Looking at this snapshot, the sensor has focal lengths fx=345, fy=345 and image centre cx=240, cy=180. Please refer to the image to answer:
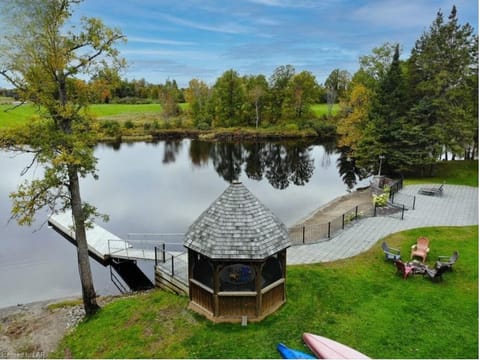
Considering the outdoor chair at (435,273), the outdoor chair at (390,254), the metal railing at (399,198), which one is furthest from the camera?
the metal railing at (399,198)

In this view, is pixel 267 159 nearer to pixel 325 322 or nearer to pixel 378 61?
pixel 378 61

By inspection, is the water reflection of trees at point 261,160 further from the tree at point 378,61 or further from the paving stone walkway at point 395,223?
the paving stone walkway at point 395,223

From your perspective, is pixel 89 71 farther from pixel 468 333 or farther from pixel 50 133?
pixel 468 333

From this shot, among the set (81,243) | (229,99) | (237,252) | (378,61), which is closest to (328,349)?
(237,252)

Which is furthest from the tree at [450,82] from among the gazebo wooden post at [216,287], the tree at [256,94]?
the tree at [256,94]

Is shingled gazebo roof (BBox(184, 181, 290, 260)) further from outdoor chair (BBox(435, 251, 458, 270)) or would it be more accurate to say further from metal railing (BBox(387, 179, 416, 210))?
metal railing (BBox(387, 179, 416, 210))

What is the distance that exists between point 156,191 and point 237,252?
2167cm

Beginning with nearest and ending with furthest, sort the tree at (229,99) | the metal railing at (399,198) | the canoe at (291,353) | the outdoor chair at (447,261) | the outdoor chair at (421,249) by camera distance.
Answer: the canoe at (291,353)
the outdoor chair at (447,261)
the outdoor chair at (421,249)
the metal railing at (399,198)
the tree at (229,99)

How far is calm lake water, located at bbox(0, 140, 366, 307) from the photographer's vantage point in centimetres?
1672

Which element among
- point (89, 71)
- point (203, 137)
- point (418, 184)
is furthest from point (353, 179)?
point (203, 137)

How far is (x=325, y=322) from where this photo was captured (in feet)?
34.1

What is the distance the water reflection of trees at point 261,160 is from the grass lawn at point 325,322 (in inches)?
778

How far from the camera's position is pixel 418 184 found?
2720 cm

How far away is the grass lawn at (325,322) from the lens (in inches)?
369
